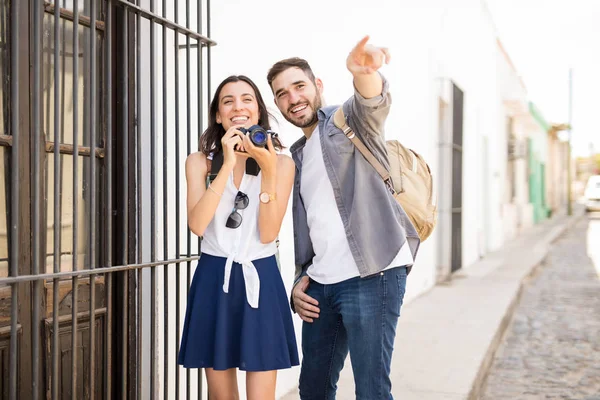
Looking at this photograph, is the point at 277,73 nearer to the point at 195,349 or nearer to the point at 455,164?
the point at 195,349

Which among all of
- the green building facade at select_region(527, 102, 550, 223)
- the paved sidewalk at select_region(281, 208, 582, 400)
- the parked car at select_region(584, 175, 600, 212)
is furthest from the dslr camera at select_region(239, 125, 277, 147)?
the parked car at select_region(584, 175, 600, 212)

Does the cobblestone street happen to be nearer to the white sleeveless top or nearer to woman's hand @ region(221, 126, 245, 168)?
the white sleeveless top

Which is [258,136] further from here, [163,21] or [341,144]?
[163,21]

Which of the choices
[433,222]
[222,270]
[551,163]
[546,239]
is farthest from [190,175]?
[551,163]

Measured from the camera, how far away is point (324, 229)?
2.51 metres

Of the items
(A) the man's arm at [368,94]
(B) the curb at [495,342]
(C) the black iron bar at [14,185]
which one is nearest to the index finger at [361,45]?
(A) the man's arm at [368,94]

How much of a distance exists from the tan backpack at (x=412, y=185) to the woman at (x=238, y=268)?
1.14ft

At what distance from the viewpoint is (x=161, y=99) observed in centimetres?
321

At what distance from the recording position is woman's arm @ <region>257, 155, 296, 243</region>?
2328 millimetres

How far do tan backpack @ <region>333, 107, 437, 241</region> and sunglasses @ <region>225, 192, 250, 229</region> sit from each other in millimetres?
413

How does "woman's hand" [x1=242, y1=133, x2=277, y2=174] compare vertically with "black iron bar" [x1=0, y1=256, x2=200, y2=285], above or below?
above

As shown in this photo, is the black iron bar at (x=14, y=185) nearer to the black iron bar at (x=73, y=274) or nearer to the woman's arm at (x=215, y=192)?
the black iron bar at (x=73, y=274)

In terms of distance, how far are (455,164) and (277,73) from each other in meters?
7.81

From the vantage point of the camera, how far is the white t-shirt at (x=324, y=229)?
8.13 ft
